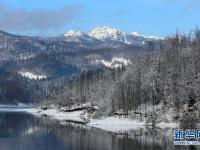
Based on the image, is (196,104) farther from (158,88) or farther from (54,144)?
(54,144)

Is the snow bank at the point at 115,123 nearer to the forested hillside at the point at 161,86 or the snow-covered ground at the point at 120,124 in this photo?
the snow-covered ground at the point at 120,124

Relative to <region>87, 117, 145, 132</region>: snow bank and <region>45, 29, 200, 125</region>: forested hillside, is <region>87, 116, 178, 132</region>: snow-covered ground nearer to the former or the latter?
<region>87, 117, 145, 132</region>: snow bank

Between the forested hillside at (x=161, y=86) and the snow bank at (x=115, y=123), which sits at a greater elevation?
the forested hillside at (x=161, y=86)

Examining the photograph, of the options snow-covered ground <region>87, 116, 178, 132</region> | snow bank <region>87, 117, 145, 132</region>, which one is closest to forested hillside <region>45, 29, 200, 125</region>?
snow-covered ground <region>87, 116, 178, 132</region>

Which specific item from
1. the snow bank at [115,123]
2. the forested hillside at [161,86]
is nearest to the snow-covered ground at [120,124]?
the snow bank at [115,123]

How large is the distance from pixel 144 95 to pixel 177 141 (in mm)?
75826

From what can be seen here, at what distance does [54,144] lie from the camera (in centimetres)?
8950

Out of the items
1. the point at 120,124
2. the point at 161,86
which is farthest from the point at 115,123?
the point at 161,86

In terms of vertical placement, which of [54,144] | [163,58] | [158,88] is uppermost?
[163,58]

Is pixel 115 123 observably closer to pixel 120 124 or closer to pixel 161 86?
pixel 120 124

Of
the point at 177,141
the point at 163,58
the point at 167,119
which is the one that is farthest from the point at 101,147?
the point at 163,58

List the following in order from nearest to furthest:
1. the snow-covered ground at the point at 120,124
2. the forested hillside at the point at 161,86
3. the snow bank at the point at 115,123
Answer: the snow-covered ground at the point at 120,124, the forested hillside at the point at 161,86, the snow bank at the point at 115,123

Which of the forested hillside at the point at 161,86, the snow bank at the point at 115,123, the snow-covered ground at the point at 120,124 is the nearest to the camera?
the snow-covered ground at the point at 120,124

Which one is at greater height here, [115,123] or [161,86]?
[161,86]
